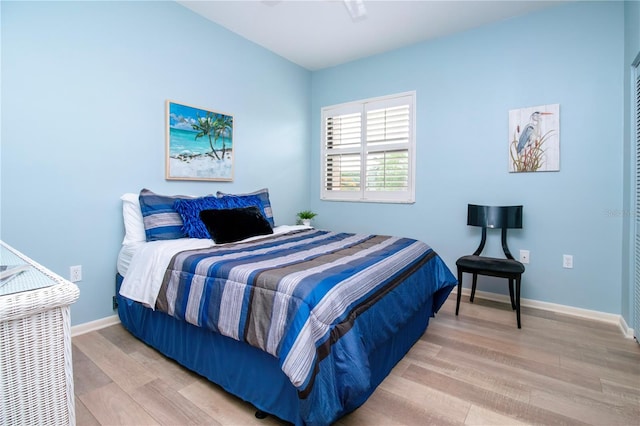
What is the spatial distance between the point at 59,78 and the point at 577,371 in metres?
3.85

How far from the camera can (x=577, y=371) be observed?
1945 mm

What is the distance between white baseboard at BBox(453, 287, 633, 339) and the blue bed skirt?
1273mm

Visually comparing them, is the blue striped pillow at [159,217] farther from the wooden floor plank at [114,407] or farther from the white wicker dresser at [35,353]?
the white wicker dresser at [35,353]

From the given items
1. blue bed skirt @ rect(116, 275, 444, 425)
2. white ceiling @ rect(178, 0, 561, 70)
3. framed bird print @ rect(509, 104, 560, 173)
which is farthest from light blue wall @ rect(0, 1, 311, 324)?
framed bird print @ rect(509, 104, 560, 173)

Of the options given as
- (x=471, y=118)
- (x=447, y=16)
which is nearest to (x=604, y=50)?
(x=471, y=118)

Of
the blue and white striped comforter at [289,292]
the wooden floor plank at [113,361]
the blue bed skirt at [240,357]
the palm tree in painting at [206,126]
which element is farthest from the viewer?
the palm tree in painting at [206,126]

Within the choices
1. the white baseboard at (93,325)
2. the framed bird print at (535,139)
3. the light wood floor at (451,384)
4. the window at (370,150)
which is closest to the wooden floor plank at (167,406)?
the light wood floor at (451,384)

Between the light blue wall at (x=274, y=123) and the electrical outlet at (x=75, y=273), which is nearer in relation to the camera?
the light blue wall at (x=274, y=123)

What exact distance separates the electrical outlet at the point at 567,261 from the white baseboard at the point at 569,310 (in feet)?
1.20

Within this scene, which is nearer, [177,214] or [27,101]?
[27,101]

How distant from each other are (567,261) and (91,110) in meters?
4.13

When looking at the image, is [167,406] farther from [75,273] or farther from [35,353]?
[75,273]

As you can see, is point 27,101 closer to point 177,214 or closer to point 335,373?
point 177,214

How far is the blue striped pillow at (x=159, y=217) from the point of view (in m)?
2.49
